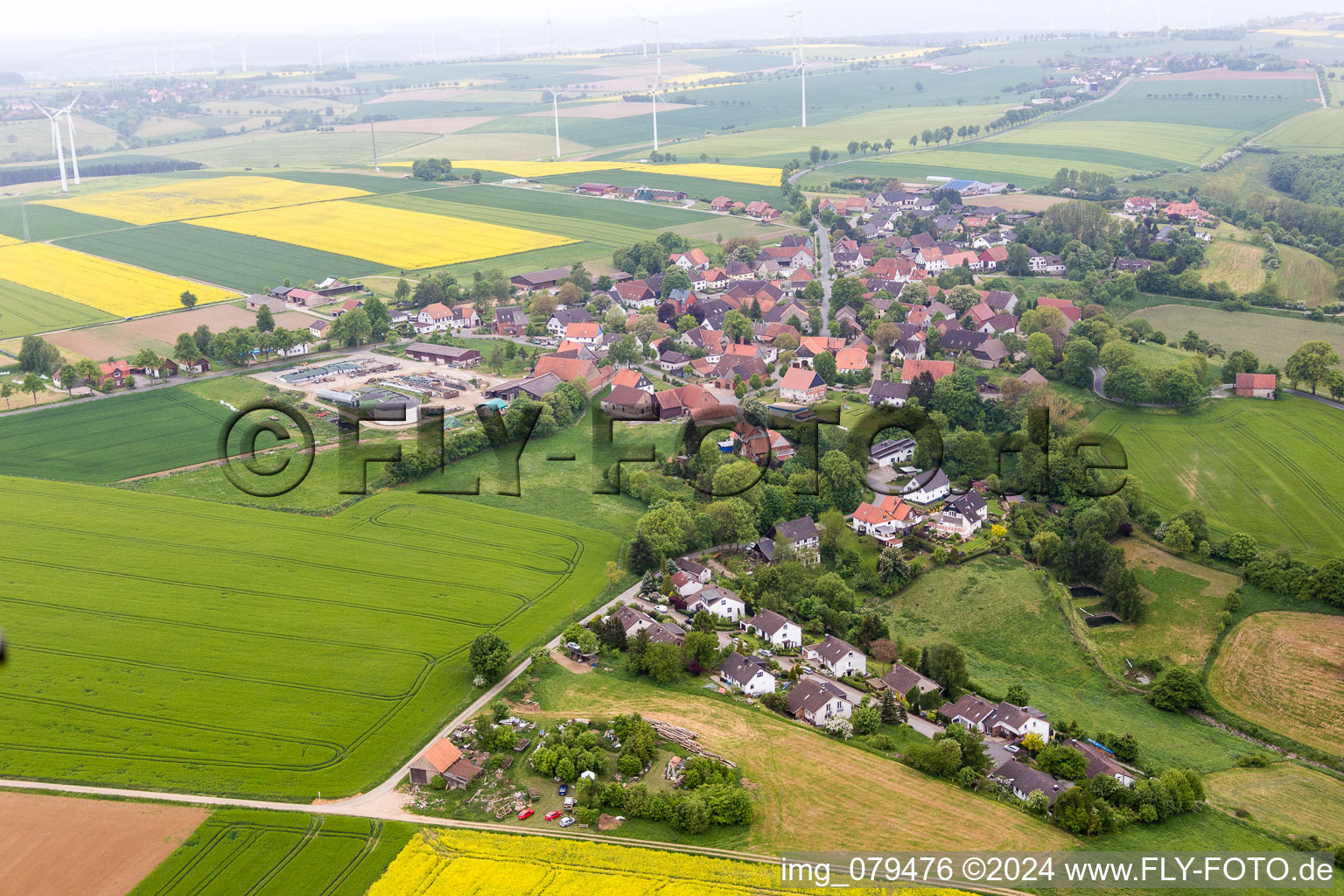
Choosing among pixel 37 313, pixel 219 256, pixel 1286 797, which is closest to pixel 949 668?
pixel 1286 797

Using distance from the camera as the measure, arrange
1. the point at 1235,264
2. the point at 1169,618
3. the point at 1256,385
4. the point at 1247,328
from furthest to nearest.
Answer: the point at 1235,264
the point at 1247,328
the point at 1256,385
the point at 1169,618

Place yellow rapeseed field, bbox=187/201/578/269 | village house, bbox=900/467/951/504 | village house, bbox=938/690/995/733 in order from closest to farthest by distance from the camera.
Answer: village house, bbox=938/690/995/733, village house, bbox=900/467/951/504, yellow rapeseed field, bbox=187/201/578/269

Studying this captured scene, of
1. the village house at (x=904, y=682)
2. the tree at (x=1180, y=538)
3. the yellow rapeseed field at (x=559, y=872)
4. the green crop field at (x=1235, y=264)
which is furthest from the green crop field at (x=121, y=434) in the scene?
the green crop field at (x=1235, y=264)

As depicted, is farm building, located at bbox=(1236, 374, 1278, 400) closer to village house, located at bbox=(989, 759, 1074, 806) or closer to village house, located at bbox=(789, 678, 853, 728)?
village house, located at bbox=(989, 759, 1074, 806)

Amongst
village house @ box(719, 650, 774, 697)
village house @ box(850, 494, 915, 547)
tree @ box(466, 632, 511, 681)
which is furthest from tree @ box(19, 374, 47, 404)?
village house @ box(850, 494, 915, 547)

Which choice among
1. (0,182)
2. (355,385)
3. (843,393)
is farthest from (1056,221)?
(0,182)

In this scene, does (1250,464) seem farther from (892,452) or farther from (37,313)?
(37,313)
